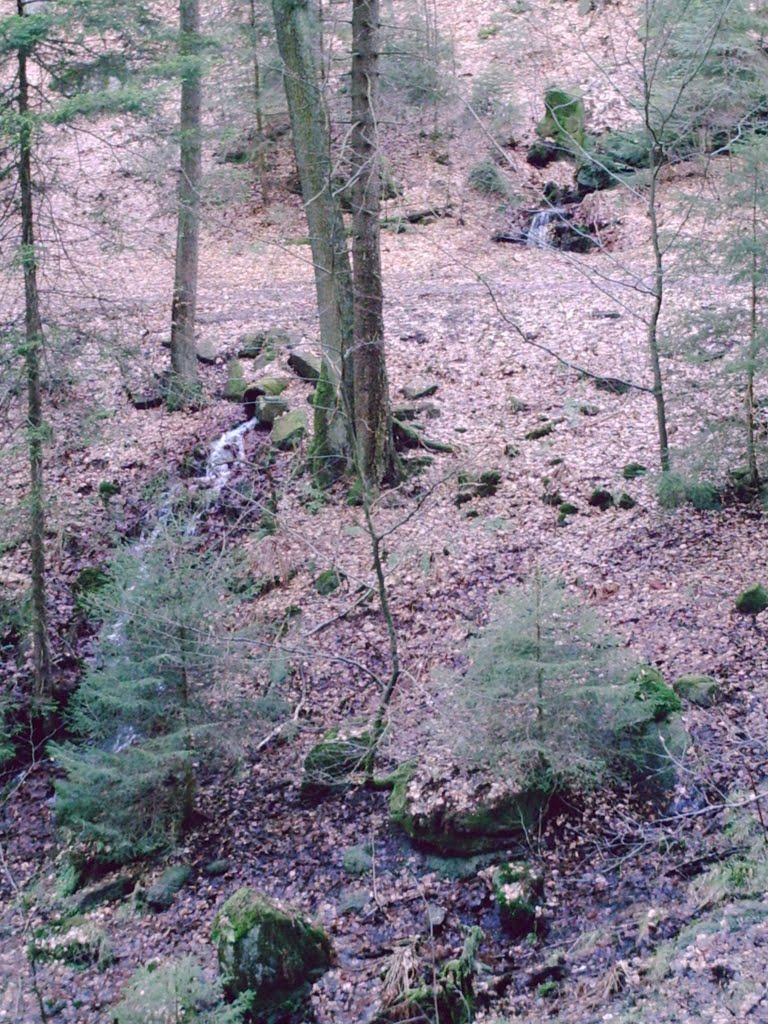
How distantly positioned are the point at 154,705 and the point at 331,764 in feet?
5.61

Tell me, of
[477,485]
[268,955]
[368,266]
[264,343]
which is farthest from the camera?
[264,343]

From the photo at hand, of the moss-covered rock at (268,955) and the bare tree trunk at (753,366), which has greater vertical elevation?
the bare tree trunk at (753,366)

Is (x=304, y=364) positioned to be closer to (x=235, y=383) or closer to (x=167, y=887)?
(x=235, y=383)

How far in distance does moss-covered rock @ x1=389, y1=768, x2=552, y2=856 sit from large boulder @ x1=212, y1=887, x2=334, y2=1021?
1327 millimetres

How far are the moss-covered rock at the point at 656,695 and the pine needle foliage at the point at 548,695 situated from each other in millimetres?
252

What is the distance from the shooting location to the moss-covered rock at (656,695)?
7125 millimetres

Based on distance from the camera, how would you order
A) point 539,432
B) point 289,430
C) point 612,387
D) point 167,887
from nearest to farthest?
1. point 167,887
2. point 539,432
3. point 612,387
4. point 289,430

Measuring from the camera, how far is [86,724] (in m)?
8.04

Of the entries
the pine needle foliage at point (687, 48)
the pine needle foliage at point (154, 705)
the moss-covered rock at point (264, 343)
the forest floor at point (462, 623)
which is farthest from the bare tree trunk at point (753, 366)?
the moss-covered rock at point (264, 343)

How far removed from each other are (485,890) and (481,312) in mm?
11584

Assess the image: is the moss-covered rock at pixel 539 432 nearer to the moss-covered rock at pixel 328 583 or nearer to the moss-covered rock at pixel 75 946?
the moss-covered rock at pixel 328 583

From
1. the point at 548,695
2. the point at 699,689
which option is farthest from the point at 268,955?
the point at 699,689

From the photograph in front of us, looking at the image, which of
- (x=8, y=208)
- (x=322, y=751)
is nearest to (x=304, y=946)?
(x=322, y=751)

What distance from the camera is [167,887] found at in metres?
7.54
